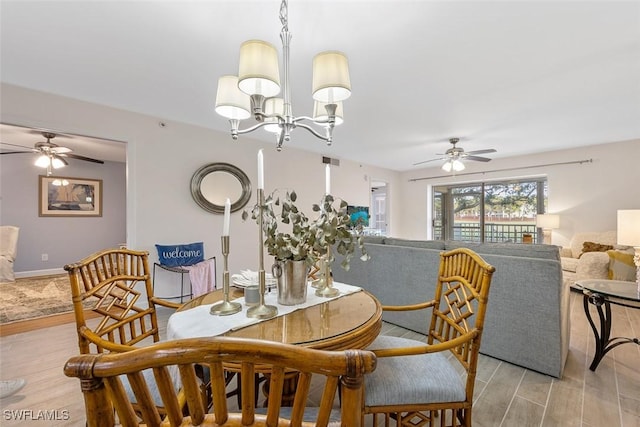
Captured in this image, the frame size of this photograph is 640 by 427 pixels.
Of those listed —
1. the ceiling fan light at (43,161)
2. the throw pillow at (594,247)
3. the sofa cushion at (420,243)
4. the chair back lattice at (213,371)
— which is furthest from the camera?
the ceiling fan light at (43,161)

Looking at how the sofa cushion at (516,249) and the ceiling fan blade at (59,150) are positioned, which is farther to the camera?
the ceiling fan blade at (59,150)

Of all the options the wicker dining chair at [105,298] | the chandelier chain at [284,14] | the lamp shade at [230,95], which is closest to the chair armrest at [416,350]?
the wicker dining chair at [105,298]

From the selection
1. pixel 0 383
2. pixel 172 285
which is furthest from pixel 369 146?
pixel 0 383

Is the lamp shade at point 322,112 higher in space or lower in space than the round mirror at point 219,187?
higher

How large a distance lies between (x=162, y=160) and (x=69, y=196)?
12.0ft

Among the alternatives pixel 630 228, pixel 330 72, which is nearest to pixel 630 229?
pixel 630 228

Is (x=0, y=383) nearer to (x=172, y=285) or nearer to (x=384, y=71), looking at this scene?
(x=172, y=285)

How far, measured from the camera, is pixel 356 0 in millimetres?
1572

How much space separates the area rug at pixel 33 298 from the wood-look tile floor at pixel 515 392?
2.76 ft

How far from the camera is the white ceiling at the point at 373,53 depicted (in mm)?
1667

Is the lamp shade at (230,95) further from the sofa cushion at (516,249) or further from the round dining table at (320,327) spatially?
the sofa cushion at (516,249)

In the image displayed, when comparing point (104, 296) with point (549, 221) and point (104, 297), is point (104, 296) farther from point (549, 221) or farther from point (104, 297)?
point (549, 221)

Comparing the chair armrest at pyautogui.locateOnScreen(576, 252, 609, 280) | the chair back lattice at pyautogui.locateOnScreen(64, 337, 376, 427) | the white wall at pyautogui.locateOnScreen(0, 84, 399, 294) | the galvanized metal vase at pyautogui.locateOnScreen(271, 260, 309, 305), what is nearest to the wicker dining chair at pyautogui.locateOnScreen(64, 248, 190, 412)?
the galvanized metal vase at pyautogui.locateOnScreen(271, 260, 309, 305)

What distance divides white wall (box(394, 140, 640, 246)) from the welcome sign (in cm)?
564
